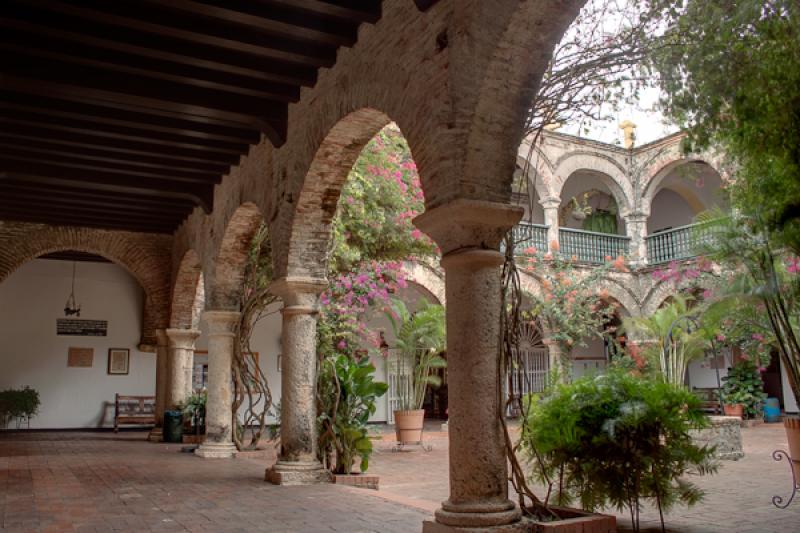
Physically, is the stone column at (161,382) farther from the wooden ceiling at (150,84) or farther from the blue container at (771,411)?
the blue container at (771,411)

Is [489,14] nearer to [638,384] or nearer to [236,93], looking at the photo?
[638,384]

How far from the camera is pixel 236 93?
6.91 meters

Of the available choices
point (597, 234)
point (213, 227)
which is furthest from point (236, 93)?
point (597, 234)

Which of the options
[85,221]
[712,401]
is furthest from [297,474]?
[712,401]

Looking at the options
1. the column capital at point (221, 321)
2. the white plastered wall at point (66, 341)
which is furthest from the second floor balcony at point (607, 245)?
the white plastered wall at point (66, 341)

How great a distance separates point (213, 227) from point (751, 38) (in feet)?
24.2

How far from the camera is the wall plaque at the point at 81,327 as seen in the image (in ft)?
51.3

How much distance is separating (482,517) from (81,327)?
46.8 feet

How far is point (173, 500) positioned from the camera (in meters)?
5.79

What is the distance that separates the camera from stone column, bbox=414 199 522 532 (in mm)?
3812

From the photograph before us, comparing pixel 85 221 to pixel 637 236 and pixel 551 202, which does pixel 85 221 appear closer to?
pixel 551 202

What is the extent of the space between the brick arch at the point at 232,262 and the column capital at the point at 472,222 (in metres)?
5.31

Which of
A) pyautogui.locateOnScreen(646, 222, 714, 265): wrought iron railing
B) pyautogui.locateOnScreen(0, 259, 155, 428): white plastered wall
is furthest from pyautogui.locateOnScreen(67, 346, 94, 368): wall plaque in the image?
pyautogui.locateOnScreen(646, 222, 714, 265): wrought iron railing

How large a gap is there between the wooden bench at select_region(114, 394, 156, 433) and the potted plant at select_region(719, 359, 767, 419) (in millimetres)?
12516
